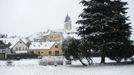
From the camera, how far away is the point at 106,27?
94.6ft

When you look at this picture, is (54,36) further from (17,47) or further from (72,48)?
(72,48)

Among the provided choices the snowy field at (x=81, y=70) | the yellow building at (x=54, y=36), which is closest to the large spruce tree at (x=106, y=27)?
the snowy field at (x=81, y=70)

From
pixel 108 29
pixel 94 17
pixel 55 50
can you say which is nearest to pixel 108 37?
pixel 108 29

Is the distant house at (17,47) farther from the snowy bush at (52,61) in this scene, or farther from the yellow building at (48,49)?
the snowy bush at (52,61)

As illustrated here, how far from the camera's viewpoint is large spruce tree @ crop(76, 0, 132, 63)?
28469mm

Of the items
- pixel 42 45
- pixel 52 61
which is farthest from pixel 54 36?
pixel 52 61

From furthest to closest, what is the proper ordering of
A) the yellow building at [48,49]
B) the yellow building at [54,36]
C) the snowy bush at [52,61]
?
1. the yellow building at [54,36]
2. the yellow building at [48,49]
3. the snowy bush at [52,61]

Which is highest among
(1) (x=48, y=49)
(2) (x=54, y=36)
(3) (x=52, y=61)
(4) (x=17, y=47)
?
(2) (x=54, y=36)

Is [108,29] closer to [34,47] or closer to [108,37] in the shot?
[108,37]

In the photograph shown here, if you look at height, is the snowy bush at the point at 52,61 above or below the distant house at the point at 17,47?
below

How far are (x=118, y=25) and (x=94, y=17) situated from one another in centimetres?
290

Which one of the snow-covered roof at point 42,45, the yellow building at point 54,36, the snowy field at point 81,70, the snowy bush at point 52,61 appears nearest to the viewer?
the snowy field at point 81,70

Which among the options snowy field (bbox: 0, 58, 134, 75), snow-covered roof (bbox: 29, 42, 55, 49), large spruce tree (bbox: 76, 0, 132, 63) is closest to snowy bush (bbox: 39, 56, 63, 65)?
large spruce tree (bbox: 76, 0, 132, 63)

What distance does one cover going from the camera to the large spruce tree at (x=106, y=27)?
28.5 m
